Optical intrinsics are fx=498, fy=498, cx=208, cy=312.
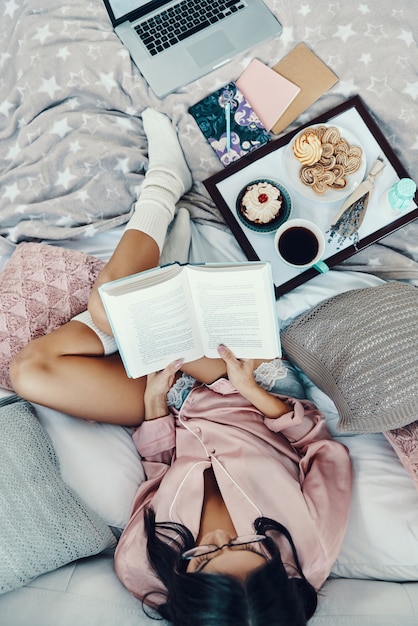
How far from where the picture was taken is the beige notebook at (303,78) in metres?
1.23

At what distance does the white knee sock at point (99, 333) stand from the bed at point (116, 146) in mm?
67

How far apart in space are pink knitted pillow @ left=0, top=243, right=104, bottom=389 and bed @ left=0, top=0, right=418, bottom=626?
0.02 m

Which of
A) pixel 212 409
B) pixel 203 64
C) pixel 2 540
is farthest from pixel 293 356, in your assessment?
pixel 203 64

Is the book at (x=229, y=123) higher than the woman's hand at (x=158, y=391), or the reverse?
the book at (x=229, y=123)

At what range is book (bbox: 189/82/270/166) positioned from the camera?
4.06ft

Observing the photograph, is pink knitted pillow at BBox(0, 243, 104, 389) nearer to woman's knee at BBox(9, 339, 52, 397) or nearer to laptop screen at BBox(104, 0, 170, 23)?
woman's knee at BBox(9, 339, 52, 397)

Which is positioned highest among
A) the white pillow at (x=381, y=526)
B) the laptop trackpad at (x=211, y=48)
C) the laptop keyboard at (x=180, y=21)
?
the laptop keyboard at (x=180, y=21)

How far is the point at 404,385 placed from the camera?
0.94m

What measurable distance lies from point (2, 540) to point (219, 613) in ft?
1.31

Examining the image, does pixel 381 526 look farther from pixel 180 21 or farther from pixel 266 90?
pixel 180 21

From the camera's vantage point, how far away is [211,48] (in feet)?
4.22

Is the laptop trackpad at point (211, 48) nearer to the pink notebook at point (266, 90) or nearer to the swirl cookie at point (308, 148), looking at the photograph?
the pink notebook at point (266, 90)

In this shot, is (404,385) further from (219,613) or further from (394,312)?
(219,613)

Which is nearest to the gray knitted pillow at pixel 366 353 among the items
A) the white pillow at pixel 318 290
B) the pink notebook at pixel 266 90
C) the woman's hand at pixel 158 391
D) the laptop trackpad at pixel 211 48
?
the white pillow at pixel 318 290
